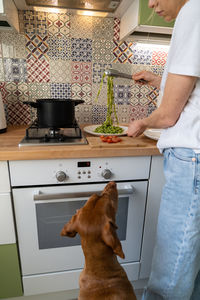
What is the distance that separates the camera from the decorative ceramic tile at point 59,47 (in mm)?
1421

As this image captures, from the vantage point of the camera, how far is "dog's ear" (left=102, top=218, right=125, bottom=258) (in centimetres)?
61

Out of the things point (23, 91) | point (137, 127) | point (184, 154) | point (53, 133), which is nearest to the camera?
point (184, 154)

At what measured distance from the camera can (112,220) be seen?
0.66 meters

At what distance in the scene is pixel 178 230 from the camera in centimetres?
81

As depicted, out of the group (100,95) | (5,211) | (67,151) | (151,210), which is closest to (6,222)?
(5,211)

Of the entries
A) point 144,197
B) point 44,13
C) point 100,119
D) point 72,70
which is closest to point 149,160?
point 144,197

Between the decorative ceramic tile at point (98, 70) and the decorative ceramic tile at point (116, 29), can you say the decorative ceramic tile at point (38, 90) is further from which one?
the decorative ceramic tile at point (116, 29)

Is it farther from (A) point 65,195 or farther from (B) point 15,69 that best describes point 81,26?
(A) point 65,195

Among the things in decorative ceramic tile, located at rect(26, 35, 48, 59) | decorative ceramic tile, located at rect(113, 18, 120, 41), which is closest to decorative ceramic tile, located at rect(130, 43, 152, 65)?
decorative ceramic tile, located at rect(113, 18, 120, 41)

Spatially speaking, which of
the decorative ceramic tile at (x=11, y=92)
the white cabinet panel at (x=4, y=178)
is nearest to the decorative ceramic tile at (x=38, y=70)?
the decorative ceramic tile at (x=11, y=92)

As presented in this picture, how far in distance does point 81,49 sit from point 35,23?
0.34 meters

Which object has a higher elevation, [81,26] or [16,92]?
[81,26]

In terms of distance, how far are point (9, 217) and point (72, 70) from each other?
1.07 meters

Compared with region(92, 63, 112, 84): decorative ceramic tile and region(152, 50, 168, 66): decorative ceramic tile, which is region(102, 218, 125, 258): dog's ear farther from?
region(152, 50, 168, 66): decorative ceramic tile
